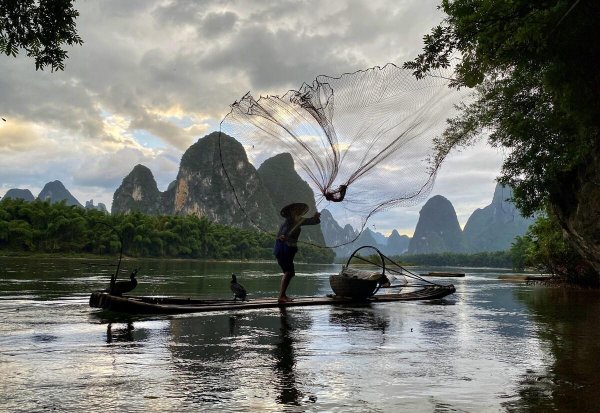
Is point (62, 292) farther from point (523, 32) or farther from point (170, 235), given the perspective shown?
point (170, 235)

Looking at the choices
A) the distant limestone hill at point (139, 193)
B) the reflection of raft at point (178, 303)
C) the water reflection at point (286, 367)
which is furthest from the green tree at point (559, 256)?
the distant limestone hill at point (139, 193)

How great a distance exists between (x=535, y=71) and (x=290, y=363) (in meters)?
8.44

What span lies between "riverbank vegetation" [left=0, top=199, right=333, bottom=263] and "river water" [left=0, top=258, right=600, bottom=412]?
34017 mm

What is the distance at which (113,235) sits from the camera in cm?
7081

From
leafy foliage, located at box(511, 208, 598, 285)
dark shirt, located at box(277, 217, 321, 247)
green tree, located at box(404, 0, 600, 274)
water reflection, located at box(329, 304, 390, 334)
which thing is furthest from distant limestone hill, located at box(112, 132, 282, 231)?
dark shirt, located at box(277, 217, 321, 247)

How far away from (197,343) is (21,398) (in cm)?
330

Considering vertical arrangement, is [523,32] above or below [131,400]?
above

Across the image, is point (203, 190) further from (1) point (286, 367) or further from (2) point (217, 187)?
(1) point (286, 367)

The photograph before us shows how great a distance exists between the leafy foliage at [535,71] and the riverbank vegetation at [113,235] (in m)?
34.2

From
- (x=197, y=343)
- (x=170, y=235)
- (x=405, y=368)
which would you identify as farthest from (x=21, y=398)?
(x=170, y=235)

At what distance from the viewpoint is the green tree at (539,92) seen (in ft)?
24.6

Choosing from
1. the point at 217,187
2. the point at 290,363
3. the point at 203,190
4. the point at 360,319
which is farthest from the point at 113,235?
the point at 203,190

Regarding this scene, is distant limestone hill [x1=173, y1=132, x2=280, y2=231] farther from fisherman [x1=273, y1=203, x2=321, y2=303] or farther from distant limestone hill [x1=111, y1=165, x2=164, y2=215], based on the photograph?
fisherman [x1=273, y1=203, x2=321, y2=303]

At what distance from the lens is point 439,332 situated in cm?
964
